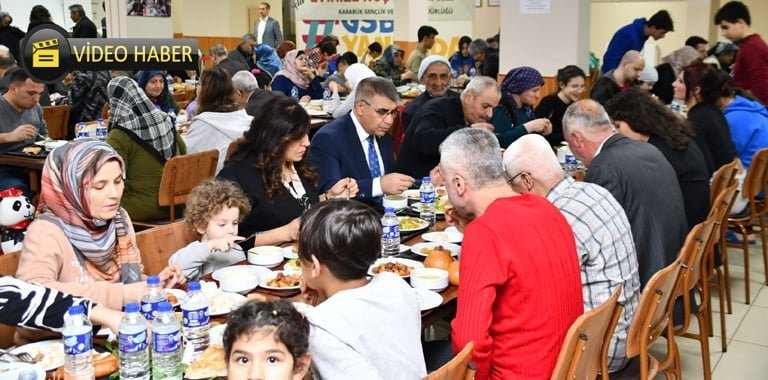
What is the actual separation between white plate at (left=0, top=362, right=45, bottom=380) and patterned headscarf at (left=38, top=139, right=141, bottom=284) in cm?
72

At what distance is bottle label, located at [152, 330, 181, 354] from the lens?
2002 mm

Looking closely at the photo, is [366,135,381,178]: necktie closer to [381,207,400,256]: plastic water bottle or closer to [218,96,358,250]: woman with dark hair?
[218,96,358,250]: woman with dark hair

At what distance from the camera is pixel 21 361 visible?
194 cm

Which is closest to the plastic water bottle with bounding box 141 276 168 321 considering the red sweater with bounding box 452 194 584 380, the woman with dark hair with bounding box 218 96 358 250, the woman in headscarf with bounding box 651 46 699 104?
the red sweater with bounding box 452 194 584 380

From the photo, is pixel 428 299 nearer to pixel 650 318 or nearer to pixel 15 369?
pixel 650 318

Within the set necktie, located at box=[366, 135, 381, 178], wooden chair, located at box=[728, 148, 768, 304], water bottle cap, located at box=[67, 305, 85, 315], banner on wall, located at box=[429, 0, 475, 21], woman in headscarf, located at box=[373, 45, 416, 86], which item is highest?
banner on wall, located at box=[429, 0, 475, 21]

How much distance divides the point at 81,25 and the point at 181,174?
265 inches

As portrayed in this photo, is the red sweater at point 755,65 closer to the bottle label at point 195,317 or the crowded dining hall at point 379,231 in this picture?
the crowded dining hall at point 379,231

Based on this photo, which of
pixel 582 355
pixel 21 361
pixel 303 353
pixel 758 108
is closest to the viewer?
pixel 303 353

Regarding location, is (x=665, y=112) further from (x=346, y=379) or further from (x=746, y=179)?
(x=346, y=379)

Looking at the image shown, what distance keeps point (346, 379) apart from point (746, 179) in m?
3.73

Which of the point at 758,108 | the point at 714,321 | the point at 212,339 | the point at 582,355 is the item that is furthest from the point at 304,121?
the point at 758,108

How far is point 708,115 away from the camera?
496 cm

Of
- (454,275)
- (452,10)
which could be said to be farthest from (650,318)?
(452,10)
